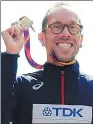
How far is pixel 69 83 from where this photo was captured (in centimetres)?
213

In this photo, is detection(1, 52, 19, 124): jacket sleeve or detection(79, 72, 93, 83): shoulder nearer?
detection(1, 52, 19, 124): jacket sleeve

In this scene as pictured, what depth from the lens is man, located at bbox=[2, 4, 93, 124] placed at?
80.9 inches

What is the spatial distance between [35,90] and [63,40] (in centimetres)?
41

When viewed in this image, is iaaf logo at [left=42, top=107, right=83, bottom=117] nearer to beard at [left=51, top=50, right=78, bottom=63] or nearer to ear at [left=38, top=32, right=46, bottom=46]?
beard at [left=51, top=50, right=78, bottom=63]

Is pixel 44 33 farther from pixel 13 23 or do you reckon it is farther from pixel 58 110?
pixel 58 110

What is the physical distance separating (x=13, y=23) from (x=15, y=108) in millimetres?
594

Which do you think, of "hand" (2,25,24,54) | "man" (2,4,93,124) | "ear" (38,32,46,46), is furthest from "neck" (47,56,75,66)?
"hand" (2,25,24,54)

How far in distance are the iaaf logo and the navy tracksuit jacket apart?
0.16 ft

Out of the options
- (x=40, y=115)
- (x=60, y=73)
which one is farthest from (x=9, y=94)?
(x=60, y=73)

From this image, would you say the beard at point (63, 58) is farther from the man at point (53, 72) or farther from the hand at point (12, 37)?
the hand at point (12, 37)

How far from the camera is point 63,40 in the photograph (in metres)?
2.12

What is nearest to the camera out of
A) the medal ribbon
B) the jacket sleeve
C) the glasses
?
the jacket sleeve

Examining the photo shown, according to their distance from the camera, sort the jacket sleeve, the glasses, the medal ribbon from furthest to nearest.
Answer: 1. the medal ribbon
2. the glasses
3. the jacket sleeve

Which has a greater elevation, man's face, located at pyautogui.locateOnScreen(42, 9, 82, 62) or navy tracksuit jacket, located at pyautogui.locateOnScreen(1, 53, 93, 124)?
man's face, located at pyautogui.locateOnScreen(42, 9, 82, 62)
